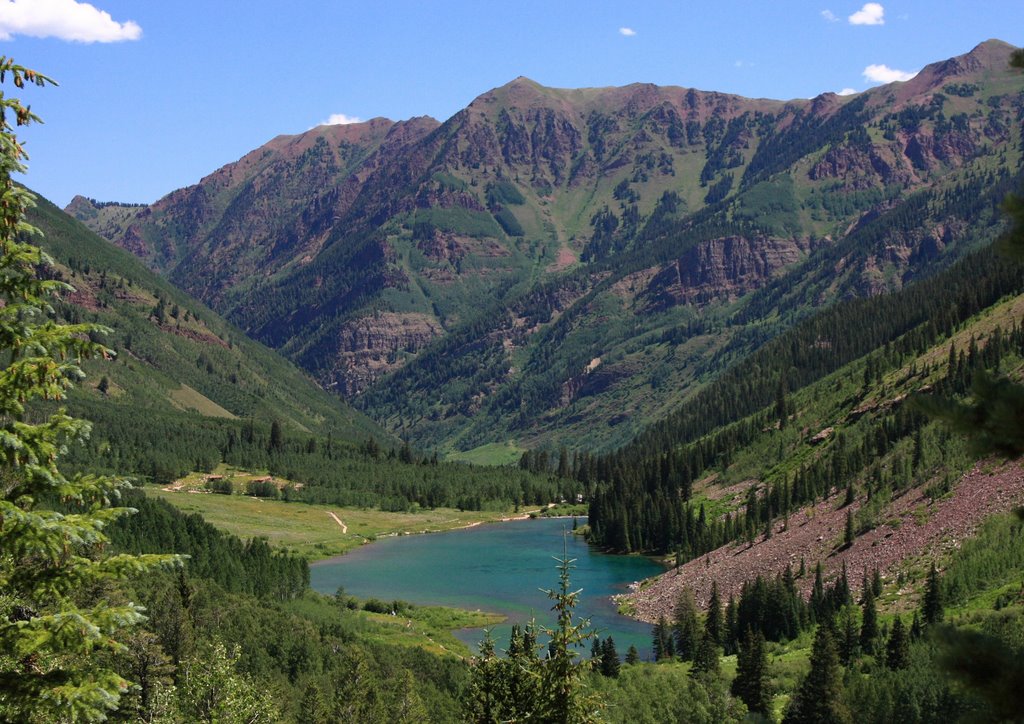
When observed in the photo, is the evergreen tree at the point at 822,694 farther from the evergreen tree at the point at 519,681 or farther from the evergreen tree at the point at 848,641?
the evergreen tree at the point at 519,681

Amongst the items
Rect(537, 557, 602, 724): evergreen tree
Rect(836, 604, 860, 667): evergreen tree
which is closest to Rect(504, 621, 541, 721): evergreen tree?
Rect(537, 557, 602, 724): evergreen tree

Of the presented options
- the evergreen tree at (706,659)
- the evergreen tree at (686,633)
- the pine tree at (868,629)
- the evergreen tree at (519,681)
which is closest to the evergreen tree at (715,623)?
the evergreen tree at (686,633)

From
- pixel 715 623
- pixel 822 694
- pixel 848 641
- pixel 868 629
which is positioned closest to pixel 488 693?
pixel 822 694

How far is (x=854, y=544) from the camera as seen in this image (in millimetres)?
135000

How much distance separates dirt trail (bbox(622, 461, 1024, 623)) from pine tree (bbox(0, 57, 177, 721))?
119 m

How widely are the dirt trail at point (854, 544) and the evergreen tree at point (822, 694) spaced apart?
48.4 m

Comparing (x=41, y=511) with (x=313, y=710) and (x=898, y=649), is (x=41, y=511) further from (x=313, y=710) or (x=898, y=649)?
(x=898, y=649)

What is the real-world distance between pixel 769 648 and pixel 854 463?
211ft

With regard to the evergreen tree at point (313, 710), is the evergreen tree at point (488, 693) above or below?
above

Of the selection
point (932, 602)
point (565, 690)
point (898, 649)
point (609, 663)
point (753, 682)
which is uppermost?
point (565, 690)

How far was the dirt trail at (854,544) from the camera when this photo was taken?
12400 centimetres

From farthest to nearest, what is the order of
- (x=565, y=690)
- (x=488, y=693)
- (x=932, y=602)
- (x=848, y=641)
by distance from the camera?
(x=932, y=602)
(x=848, y=641)
(x=488, y=693)
(x=565, y=690)

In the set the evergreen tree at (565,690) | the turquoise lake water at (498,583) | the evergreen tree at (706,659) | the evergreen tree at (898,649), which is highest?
the evergreen tree at (565,690)

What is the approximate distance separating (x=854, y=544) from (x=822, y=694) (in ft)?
205
